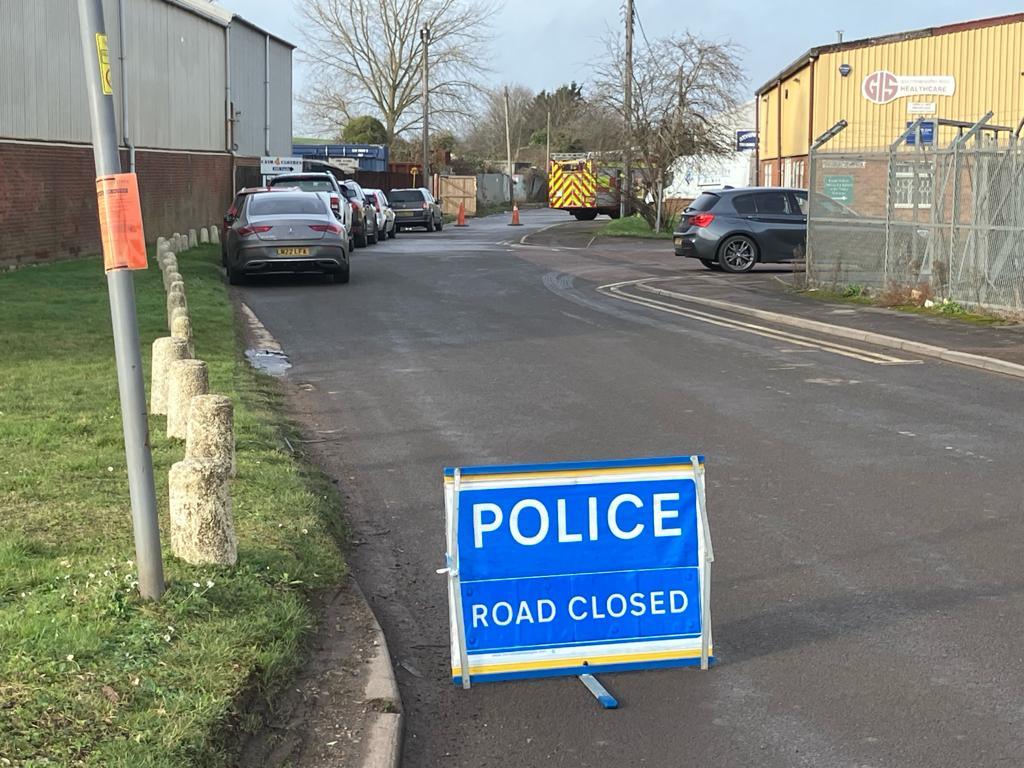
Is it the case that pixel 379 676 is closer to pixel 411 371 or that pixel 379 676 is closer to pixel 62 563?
pixel 62 563

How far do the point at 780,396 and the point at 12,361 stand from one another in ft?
21.7

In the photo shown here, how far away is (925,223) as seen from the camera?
60.0 ft

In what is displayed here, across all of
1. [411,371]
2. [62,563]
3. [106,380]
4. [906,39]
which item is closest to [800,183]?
[906,39]

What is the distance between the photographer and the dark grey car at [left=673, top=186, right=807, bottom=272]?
2520 cm

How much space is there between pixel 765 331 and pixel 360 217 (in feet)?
64.5

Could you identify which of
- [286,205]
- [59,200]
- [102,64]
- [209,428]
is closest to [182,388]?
[209,428]

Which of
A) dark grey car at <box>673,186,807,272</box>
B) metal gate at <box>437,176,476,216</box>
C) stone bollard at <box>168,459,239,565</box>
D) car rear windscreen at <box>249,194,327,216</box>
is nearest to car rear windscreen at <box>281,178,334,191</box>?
car rear windscreen at <box>249,194,327,216</box>

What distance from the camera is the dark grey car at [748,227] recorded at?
25.2 m

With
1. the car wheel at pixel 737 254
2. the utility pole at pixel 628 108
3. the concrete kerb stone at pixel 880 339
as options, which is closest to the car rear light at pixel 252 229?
the concrete kerb stone at pixel 880 339

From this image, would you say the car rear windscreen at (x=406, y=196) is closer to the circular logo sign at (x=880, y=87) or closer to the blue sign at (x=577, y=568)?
the circular logo sign at (x=880, y=87)

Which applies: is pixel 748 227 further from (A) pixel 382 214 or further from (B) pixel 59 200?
(A) pixel 382 214

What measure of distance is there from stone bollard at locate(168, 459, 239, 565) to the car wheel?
2066cm

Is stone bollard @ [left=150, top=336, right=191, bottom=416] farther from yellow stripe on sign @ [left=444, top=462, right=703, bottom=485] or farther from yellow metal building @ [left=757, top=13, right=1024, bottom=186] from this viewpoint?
yellow metal building @ [left=757, top=13, right=1024, bottom=186]

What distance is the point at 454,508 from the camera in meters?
4.77
